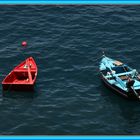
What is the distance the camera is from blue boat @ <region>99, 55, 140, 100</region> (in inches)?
1890

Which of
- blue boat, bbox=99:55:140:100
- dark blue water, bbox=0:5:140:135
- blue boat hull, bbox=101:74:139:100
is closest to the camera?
dark blue water, bbox=0:5:140:135

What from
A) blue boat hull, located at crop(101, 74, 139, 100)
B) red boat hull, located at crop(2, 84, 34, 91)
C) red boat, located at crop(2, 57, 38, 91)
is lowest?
blue boat hull, located at crop(101, 74, 139, 100)

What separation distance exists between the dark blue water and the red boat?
0.83 m

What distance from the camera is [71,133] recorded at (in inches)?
1735

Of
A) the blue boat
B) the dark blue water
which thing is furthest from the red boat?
the blue boat

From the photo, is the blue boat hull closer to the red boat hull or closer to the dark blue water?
the dark blue water

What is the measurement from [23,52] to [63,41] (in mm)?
5472

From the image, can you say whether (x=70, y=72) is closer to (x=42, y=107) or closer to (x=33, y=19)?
(x=42, y=107)

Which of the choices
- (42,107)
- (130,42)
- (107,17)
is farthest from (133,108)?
(107,17)

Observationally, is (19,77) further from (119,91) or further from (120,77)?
Result: (119,91)

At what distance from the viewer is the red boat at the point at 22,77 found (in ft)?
165

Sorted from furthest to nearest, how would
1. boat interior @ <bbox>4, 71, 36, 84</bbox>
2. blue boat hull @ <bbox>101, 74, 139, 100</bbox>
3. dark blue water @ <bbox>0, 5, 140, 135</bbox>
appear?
boat interior @ <bbox>4, 71, 36, 84</bbox> < blue boat hull @ <bbox>101, 74, 139, 100</bbox> < dark blue water @ <bbox>0, 5, 140, 135</bbox>

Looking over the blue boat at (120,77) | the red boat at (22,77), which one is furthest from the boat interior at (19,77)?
the blue boat at (120,77)

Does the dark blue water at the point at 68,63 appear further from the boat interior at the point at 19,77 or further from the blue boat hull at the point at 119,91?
the boat interior at the point at 19,77
